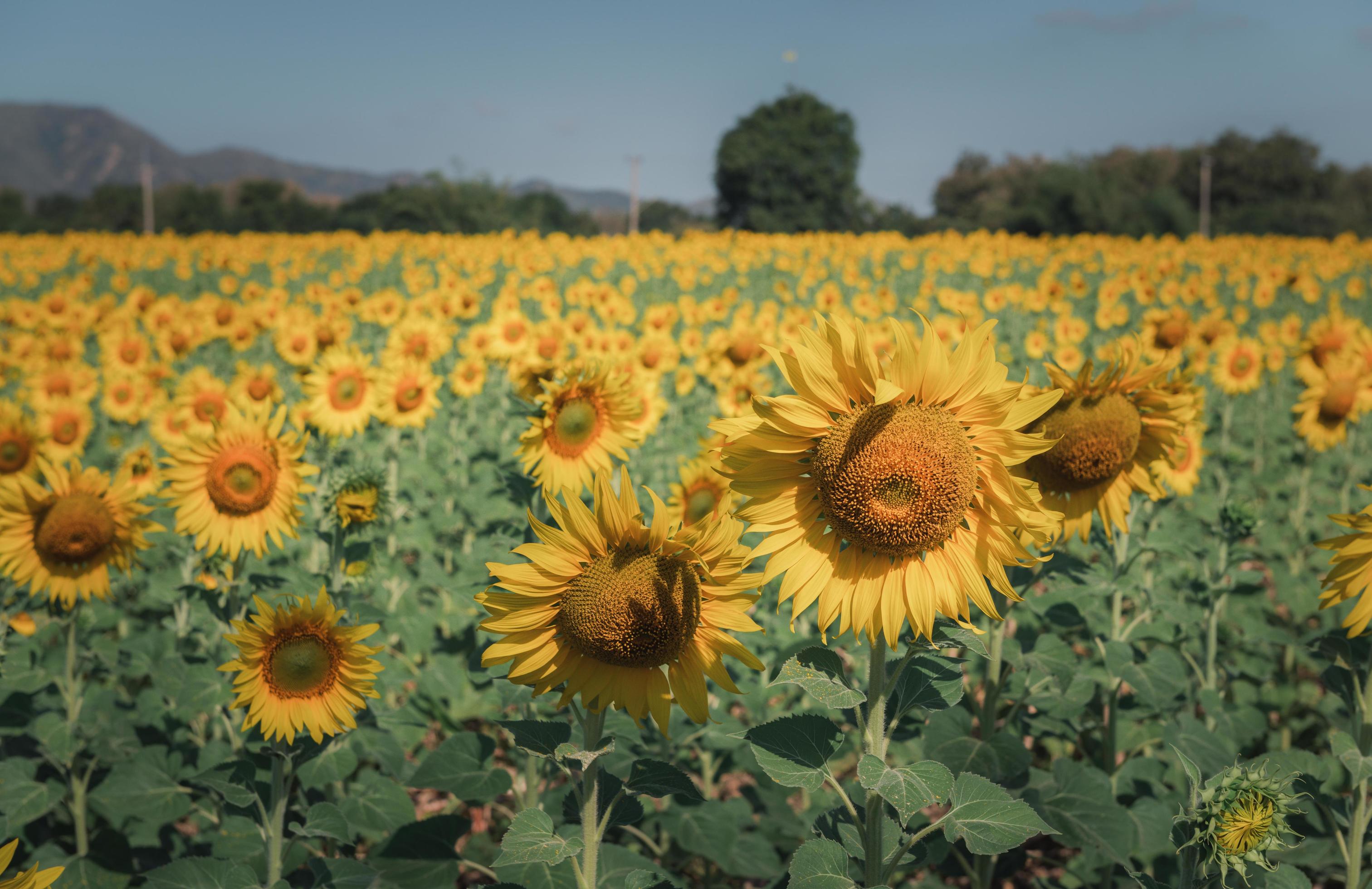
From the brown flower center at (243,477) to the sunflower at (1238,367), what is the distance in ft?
24.7

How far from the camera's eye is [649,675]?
1.78 m

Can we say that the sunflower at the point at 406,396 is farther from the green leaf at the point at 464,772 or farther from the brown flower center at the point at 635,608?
the brown flower center at the point at 635,608

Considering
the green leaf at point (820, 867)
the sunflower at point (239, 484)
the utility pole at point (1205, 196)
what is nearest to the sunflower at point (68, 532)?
the sunflower at point (239, 484)

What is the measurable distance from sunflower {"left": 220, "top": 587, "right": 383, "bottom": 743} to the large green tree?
148 ft

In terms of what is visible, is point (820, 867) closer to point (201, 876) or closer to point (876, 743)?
point (876, 743)

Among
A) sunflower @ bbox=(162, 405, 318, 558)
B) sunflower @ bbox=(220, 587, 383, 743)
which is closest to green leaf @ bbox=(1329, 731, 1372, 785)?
sunflower @ bbox=(220, 587, 383, 743)

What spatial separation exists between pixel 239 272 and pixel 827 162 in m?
37.6

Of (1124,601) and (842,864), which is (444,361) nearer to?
(1124,601)

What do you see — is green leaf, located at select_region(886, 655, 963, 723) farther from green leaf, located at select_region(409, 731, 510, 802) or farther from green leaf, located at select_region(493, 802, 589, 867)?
green leaf, located at select_region(409, 731, 510, 802)

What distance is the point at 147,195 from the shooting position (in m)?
47.9

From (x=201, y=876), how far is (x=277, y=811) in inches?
8.9

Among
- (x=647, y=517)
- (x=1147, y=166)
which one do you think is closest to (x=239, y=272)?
(x=647, y=517)

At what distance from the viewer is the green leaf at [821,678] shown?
1.58m

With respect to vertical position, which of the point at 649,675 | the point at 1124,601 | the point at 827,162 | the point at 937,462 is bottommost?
the point at 1124,601
